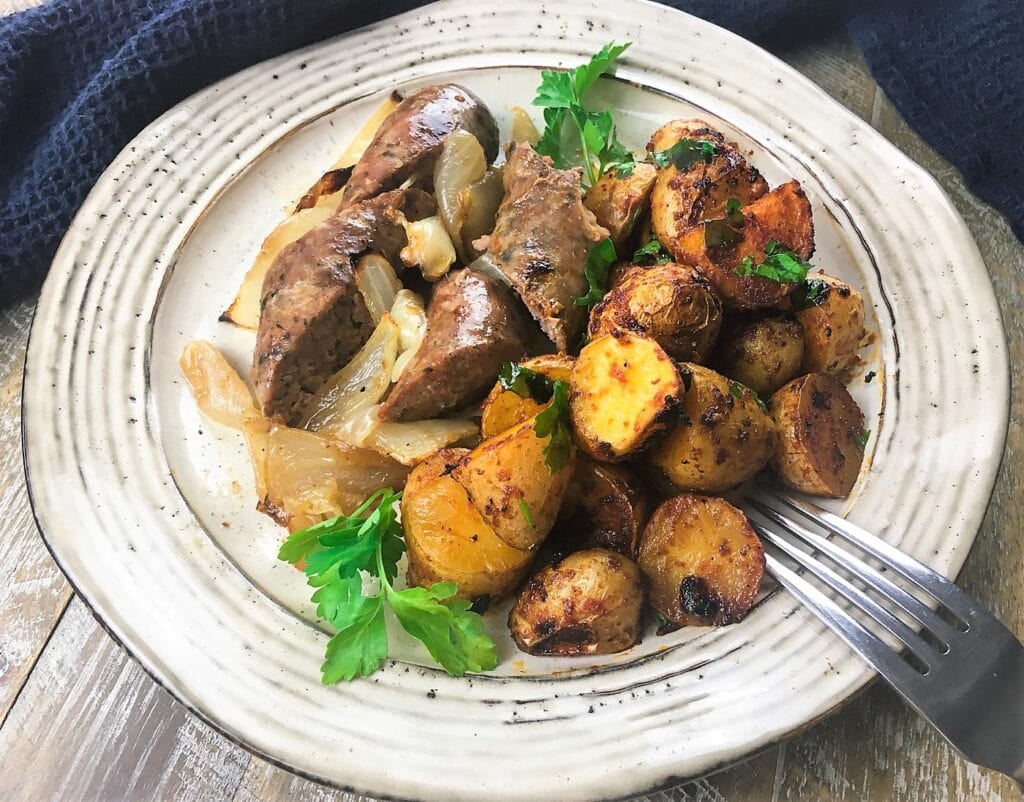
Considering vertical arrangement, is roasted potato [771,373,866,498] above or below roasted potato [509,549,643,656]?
above

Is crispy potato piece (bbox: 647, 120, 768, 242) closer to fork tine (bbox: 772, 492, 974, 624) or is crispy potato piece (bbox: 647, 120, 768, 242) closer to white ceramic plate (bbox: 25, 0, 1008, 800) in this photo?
white ceramic plate (bbox: 25, 0, 1008, 800)

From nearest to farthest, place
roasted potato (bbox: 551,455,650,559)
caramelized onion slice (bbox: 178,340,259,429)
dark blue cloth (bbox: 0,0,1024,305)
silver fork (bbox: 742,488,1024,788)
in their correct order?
silver fork (bbox: 742,488,1024,788) → roasted potato (bbox: 551,455,650,559) → caramelized onion slice (bbox: 178,340,259,429) → dark blue cloth (bbox: 0,0,1024,305)

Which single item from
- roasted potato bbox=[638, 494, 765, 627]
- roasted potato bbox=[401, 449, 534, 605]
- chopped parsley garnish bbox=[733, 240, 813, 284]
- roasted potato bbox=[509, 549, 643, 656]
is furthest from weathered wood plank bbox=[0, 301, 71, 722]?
chopped parsley garnish bbox=[733, 240, 813, 284]

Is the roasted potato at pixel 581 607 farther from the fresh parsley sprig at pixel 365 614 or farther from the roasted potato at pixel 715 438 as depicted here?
the roasted potato at pixel 715 438

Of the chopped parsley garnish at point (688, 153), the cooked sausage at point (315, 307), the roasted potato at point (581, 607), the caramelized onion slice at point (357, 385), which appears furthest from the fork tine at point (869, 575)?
the cooked sausage at point (315, 307)

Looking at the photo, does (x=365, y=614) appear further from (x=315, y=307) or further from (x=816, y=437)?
(x=816, y=437)

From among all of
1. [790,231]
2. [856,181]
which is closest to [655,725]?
[790,231]

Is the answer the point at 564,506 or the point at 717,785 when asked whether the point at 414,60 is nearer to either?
the point at 564,506
